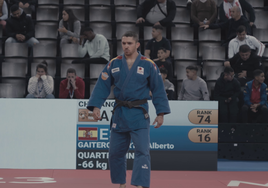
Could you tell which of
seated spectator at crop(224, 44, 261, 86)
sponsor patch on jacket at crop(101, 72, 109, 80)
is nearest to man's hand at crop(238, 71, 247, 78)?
seated spectator at crop(224, 44, 261, 86)

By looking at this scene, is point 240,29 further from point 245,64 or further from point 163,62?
point 163,62

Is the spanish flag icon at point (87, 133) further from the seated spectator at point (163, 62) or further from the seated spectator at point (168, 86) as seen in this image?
the seated spectator at point (163, 62)

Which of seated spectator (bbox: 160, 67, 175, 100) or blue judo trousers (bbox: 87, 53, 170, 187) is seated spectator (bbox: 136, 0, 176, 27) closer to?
seated spectator (bbox: 160, 67, 175, 100)

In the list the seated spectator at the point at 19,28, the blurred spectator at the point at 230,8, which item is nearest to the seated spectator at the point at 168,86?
the blurred spectator at the point at 230,8

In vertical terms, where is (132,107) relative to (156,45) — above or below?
below

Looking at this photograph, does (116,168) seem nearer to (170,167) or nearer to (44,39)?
(170,167)

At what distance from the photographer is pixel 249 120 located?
6.54 meters

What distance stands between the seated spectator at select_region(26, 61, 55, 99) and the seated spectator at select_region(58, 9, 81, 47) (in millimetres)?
1785

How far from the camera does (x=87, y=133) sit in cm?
531

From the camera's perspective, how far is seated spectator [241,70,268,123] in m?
6.40

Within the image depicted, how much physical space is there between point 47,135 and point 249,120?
3491 mm

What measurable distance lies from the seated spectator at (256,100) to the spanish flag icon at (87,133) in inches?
105

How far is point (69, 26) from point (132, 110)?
514cm

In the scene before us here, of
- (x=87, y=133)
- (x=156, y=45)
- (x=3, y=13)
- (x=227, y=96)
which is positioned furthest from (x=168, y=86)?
(x=3, y=13)
